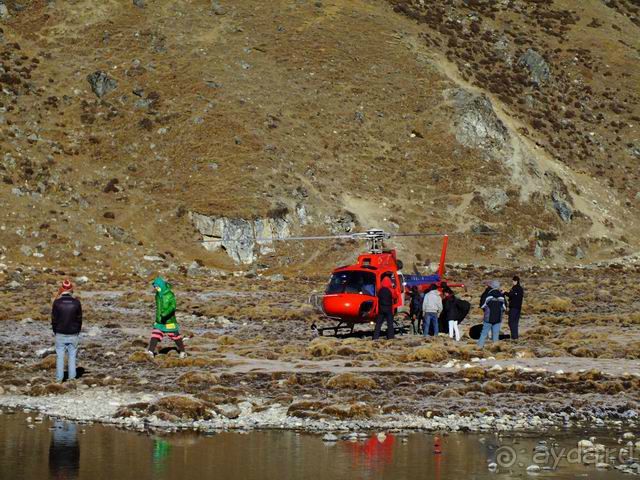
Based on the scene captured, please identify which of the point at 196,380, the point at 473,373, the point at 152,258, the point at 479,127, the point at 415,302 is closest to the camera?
the point at 196,380

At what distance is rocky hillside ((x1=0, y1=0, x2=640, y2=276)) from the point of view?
224ft

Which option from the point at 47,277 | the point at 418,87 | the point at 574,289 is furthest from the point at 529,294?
the point at 418,87

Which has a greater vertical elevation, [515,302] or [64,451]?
[64,451]

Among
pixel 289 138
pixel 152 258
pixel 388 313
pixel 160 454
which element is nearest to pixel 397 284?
pixel 388 313

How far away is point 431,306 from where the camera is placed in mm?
29344

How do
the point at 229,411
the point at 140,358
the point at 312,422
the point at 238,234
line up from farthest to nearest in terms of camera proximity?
the point at 238,234, the point at 140,358, the point at 229,411, the point at 312,422

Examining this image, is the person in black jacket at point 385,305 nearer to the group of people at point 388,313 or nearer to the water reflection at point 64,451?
the group of people at point 388,313

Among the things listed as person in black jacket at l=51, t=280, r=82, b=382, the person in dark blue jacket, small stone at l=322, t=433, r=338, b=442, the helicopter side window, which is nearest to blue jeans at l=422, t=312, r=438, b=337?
the helicopter side window

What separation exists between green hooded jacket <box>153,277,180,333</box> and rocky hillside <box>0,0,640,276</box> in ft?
123

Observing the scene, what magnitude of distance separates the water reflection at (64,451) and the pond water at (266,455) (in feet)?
0.04

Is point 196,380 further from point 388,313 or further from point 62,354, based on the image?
point 388,313

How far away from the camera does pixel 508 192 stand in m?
77.2

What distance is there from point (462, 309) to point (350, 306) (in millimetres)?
3518

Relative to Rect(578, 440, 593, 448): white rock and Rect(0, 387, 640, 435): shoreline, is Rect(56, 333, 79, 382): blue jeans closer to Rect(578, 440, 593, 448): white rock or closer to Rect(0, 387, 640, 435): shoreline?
Rect(0, 387, 640, 435): shoreline
